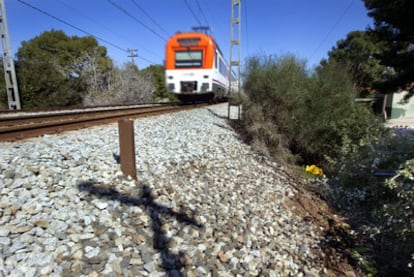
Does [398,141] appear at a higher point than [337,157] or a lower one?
higher

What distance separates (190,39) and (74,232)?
40.2 feet

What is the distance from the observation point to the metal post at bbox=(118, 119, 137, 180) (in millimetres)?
3273

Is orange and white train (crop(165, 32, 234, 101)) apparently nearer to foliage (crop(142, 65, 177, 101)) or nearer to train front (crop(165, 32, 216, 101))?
train front (crop(165, 32, 216, 101))

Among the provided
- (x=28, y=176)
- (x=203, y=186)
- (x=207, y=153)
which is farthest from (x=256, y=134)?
(x=28, y=176)

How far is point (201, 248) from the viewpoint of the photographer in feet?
8.36

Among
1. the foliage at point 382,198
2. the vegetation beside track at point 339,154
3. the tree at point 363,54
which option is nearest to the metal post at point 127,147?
the vegetation beside track at point 339,154

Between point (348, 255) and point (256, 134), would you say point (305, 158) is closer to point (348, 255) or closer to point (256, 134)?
point (256, 134)

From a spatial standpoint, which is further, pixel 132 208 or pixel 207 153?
pixel 207 153

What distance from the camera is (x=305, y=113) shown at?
7500 mm

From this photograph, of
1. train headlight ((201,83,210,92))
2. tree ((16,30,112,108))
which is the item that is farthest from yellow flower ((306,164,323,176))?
tree ((16,30,112,108))

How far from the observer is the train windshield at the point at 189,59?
13.1 meters

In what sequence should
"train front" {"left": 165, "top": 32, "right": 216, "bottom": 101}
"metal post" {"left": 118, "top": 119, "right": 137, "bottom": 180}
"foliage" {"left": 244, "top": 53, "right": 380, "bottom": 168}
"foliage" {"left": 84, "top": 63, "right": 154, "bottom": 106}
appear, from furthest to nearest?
1. "foliage" {"left": 84, "top": 63, "right": 154, "bottom": 106}
2. "train front" {"left": 165, "top": 32, "right": 216, "bottom": 101}
3. "foliage" {"left": 244, "top": 53, "right": 380, "bottom": 168}
4. "metal post" {"left": 118, "top": 119, "right": 137, "bottom": 180}

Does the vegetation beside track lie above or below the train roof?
below

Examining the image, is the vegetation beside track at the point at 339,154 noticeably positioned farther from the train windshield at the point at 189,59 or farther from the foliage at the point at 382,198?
the train windshield at the point at 189,59
